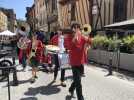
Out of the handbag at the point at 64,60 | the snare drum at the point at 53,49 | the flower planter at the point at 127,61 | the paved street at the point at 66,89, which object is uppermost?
the snare drum at the point at 53,49

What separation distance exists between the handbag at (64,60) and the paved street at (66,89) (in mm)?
660

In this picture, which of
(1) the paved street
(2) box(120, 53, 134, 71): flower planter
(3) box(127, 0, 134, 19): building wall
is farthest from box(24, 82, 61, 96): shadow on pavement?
(3) box(127, 0, 134, 19): building wall

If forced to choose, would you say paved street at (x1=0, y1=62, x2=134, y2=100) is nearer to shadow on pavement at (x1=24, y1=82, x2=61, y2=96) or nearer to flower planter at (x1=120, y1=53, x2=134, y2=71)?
shadow on pavement at (x1=24, y1=82, x2=61, y2=96)

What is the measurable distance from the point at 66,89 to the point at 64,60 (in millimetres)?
971

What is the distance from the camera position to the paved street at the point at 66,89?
10484 mm

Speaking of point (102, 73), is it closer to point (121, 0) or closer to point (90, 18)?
point (121, 0)

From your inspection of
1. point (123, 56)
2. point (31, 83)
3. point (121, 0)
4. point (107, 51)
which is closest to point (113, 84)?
point (31, 83)

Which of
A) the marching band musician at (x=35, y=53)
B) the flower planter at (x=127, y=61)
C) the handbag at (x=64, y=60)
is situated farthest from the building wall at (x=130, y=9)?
the handbag at (x=64, y=60)

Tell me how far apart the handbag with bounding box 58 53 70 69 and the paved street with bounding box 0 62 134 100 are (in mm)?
660

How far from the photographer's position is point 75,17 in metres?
38.2

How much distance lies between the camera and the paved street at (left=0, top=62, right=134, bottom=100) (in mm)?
10484

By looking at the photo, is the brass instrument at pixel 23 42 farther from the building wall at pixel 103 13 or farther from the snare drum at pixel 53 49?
the building wall at pixel 103 13

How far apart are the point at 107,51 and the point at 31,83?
7083 millimetres

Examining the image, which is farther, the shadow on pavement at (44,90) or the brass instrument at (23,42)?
the brass instrument at (23,42)
